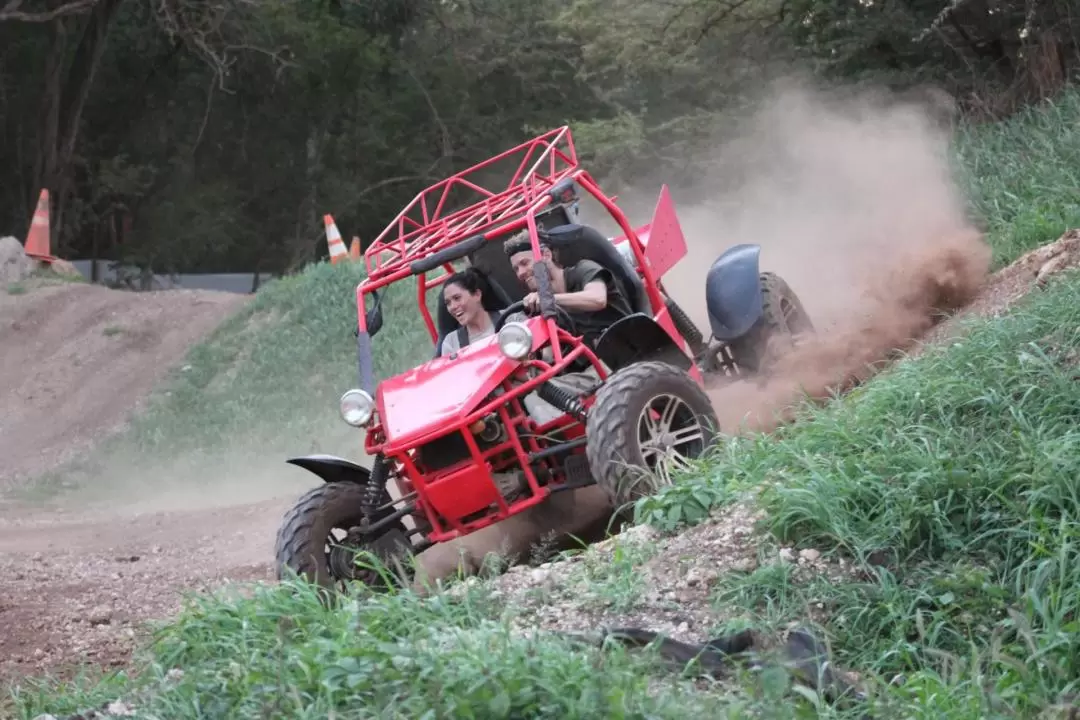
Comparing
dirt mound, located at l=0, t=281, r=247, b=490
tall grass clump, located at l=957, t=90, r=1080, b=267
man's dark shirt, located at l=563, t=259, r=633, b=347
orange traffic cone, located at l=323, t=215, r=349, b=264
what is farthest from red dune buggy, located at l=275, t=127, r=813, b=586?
orange traffic cone, located at l=323, t=215, r=349, b=264

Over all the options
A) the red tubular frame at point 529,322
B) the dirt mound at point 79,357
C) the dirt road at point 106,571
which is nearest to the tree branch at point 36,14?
the dirt mound at point 79,357

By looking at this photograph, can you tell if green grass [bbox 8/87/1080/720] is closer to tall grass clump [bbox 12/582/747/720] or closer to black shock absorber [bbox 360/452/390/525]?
tall grass clump [bbox 12/582/747/720]

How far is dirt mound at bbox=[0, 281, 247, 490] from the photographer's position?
13266 millimetres

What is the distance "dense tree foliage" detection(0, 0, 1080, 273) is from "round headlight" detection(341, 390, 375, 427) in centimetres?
1110

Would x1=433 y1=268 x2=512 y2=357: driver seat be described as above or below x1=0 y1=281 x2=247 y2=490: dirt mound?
below

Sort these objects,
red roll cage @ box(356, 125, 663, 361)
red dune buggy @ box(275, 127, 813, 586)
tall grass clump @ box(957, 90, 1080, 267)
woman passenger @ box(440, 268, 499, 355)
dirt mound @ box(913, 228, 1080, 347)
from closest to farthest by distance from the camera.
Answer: red dune buggy @ box(275, 127, 813, 586), red roll cage @ box(356, 125, 663, 361), woman passenger @ box(440, 268, 499, 355), dirt mound @ box(913, 228, 1080, 347), tall grass clump @ box(957, 90, 1080, 267)

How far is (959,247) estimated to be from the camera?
370 inches

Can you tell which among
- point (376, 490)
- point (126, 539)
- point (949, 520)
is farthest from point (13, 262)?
point (949, 520)

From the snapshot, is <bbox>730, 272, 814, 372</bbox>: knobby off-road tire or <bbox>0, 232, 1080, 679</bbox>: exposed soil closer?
<bbox>0, 232, 1080, 679</bbox>: exposed soil

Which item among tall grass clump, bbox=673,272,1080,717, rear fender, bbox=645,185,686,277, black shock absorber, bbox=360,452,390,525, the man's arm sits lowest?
tall grass clump, bbox=673,272,1080,717

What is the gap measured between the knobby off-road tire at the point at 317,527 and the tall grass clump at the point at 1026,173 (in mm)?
5002

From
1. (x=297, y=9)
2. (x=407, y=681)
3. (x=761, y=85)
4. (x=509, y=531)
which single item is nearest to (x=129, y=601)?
(x=509, y=531)

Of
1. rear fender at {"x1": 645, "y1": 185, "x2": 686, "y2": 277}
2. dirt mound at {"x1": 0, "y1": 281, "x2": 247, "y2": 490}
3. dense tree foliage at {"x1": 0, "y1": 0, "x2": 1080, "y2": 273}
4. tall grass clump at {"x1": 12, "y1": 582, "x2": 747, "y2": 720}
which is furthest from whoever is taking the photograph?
dense tree foliage at {"x1": 0, "y1": 0, "x2": 1080, "y2": 273}

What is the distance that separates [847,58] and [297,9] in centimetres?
1289
